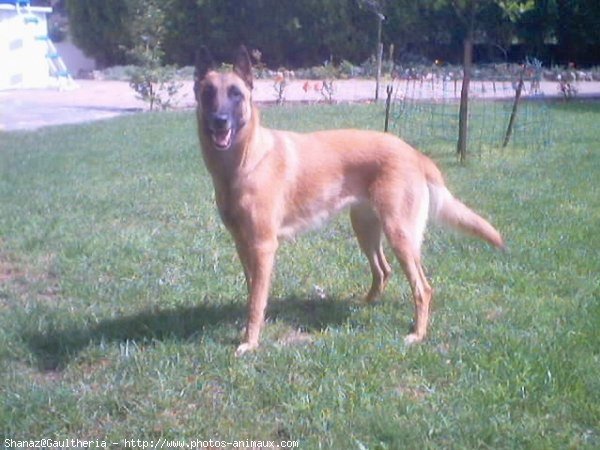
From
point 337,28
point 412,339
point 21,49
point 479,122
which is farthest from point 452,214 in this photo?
point 337,28

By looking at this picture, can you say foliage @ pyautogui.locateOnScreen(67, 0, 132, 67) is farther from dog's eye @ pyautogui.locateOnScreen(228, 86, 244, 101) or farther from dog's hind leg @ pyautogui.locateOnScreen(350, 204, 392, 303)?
dog's eye @ pyautogui.locateOnScreen(228, 86, 244, 101)

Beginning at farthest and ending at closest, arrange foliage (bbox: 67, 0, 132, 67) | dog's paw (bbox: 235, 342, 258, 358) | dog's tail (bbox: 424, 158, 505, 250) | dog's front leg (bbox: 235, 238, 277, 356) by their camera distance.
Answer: foliage (bbox: 67, 0, 132, 67)
dog's tail (bbox: 424, 158, 505, 250)
dog's front leg (bbox: 235, 238, 277, 356)
dog's paw (bbox: 235, 342, 258, 358)

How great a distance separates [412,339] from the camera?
4949mm

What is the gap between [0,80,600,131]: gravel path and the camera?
19062 mm

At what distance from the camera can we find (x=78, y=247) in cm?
703

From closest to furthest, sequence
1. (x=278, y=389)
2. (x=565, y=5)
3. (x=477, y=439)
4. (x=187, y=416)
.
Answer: (x=477, y=439) < (x=187, y=416) < (x=278, y=389) < (x=565, y=5)

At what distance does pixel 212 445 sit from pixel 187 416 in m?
0.27

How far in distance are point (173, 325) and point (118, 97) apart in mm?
20277

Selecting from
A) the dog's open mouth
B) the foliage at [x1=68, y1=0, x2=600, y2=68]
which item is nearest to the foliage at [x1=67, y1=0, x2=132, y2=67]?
the foliage at [x1=68, y1=0, x2=600, y2=68]

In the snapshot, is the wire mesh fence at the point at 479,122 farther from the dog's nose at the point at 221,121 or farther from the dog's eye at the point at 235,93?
the dog's nose at the point at 221,121

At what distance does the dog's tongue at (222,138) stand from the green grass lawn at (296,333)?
3.54 ft

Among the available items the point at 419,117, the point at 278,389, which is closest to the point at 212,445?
the point at 278,389

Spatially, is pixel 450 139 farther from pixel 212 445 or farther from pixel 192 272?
pixel 212 445

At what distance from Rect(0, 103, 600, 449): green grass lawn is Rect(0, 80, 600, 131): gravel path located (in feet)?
33.2
